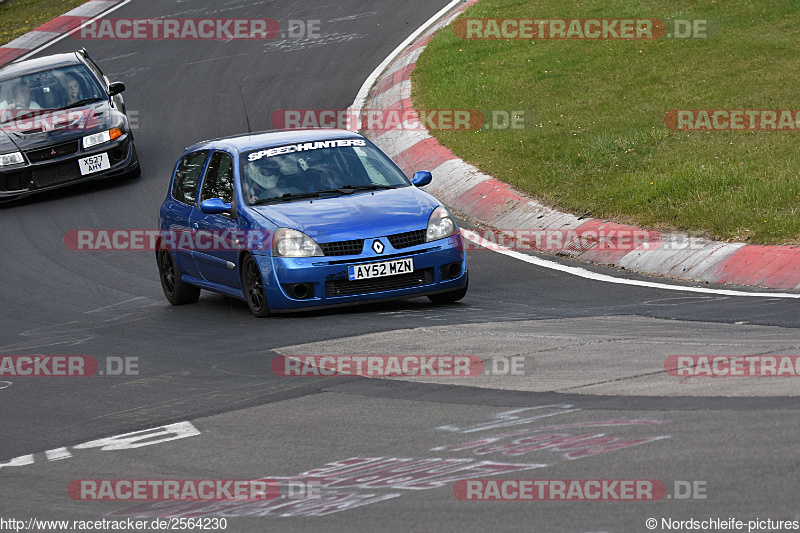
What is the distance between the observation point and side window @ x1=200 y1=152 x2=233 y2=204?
11.2 metres

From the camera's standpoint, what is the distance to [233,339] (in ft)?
31.5

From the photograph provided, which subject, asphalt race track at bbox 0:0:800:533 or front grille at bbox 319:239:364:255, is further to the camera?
front grille at bbox 319:239:364:255

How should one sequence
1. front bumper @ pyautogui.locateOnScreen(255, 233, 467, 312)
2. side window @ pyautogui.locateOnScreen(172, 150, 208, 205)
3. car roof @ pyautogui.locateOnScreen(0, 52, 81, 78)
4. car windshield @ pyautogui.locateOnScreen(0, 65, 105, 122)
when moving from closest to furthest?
front bumper @ pyautogui.locateOnScreen(255, 233, 467, 312) → side window @ pyautogui.locateOnScreen(172, 150, 208, 205) → car windshield @ pyautogui.locateOnScreen(0, 65, 105, 122) → car roof @ pyautogui.locateOnScreen(0, 52, 81, 78)

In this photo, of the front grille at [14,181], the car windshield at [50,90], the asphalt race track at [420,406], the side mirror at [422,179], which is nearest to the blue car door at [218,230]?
the asphalt race track at [420,406]

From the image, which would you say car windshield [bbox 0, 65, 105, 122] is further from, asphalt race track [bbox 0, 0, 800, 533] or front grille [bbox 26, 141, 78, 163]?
asphalt race track [bbox 0, 0, 800, 533]

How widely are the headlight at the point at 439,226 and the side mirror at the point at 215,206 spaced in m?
1.85

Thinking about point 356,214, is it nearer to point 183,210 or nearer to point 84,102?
point 183,210

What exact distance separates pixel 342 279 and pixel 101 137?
9.57 meters

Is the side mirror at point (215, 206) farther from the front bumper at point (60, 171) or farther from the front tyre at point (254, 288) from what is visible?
the front bumper at point (60, 171)

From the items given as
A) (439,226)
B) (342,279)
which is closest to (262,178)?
(342,279)

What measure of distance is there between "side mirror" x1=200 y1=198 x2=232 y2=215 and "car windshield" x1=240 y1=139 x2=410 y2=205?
0.20 meters

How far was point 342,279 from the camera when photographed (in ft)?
32.8

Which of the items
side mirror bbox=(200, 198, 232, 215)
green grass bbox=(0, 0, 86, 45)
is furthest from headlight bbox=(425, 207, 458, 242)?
green grass bbox=(0, 0, 86, 45)

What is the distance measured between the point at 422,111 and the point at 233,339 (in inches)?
386
